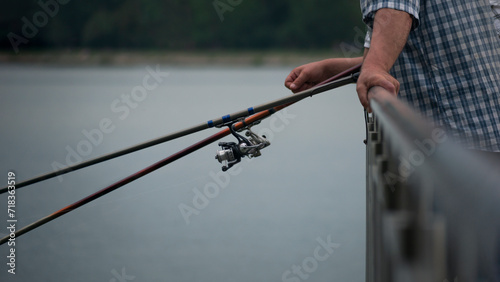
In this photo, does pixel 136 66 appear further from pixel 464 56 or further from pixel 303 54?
pixel 464 56

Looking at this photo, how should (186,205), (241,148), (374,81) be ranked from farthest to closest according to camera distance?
1. (186,205)
2. (241,148)
3. (374,81)

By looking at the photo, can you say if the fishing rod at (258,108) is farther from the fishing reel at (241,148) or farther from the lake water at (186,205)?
the lake water at (186,205)

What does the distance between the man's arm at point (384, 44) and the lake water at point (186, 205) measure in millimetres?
1117

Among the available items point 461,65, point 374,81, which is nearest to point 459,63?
point 461,65

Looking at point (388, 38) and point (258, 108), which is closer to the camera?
point (388, 38)

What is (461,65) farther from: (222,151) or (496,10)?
(222,151)

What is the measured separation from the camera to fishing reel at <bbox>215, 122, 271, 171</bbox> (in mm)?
2400

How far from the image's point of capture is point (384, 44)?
1.61m

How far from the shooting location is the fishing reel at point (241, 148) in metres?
2.40

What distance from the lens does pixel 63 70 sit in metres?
32.8

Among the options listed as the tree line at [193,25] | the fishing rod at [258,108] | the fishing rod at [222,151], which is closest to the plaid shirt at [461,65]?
the fishing rod at [258,108]

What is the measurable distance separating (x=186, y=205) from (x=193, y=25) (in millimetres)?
28166

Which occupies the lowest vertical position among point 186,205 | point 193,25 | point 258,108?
point 258,108

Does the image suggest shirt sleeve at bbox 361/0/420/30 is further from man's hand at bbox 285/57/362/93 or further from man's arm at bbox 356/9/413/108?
man's hand at bbox 285/57/362/93
